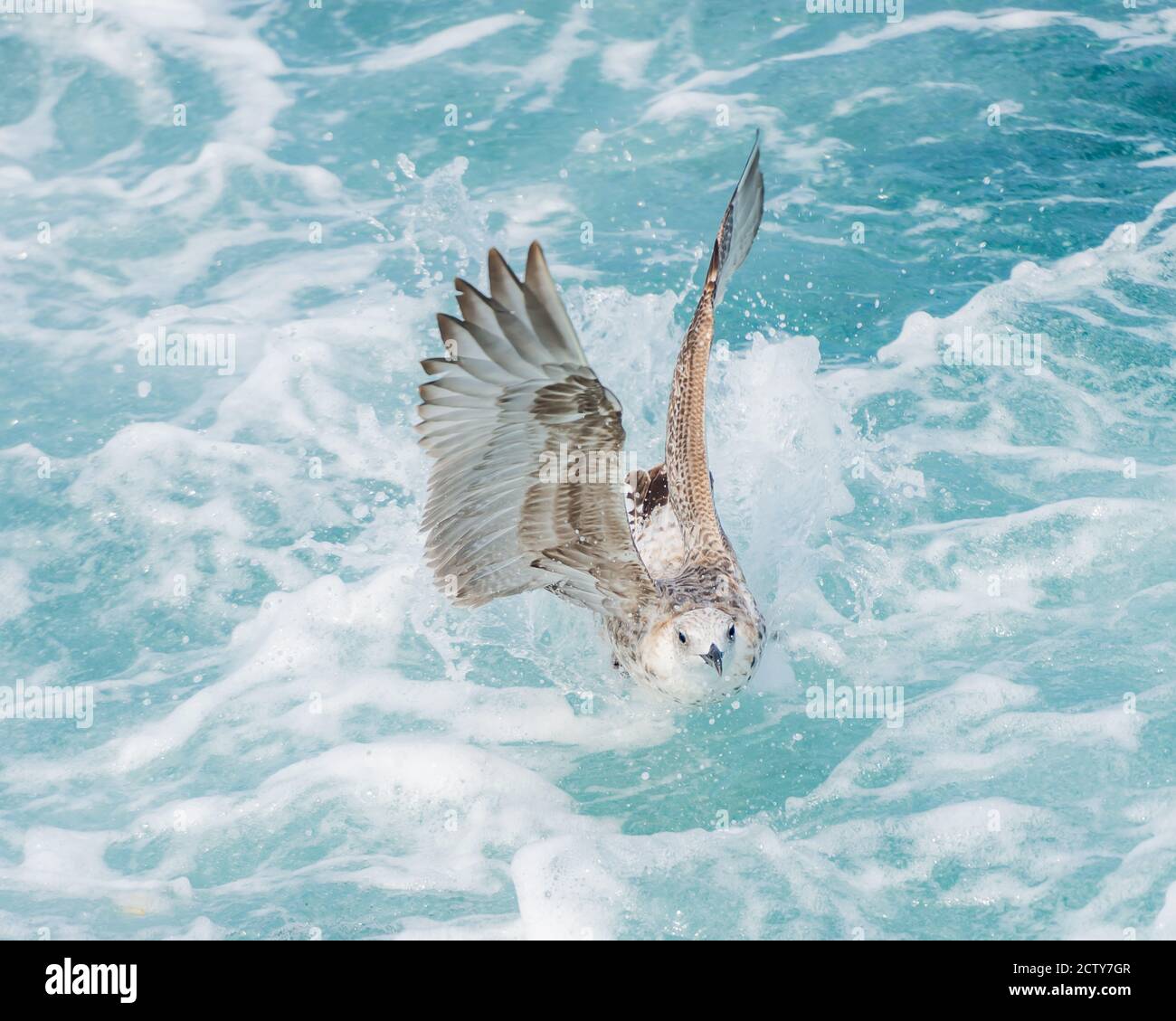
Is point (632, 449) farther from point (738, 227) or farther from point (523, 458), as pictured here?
point (523, 458)

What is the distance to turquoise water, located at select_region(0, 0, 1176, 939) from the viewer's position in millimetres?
5418

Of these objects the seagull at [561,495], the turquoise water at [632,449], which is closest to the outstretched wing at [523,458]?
the seagull at [561,495]

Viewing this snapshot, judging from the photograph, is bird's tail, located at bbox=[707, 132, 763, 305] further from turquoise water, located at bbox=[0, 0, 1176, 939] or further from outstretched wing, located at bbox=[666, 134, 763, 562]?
turquoise water, located at bbox=[0, 0, 1176, 939]

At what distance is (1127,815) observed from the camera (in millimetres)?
5316

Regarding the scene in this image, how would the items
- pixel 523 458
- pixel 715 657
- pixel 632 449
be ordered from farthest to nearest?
pixel 632 449
pixel 715 657
pixel 523 458

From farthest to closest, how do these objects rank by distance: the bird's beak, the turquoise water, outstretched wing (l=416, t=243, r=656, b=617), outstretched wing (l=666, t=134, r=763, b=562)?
outstretched wing (l=666, t=134, r=763, b=562) → the turquoise water → the bird's beak → outstretched wing (l=416, t=243, r=656, b=617)

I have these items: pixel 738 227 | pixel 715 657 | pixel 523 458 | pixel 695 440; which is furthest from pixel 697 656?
pixel 738 227

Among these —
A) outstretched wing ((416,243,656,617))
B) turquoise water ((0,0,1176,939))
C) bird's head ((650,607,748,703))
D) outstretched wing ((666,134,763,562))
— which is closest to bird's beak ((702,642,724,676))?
bird's head ((650,607,748,703))

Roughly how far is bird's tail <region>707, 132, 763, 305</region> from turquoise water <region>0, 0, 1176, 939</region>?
1.02 metres

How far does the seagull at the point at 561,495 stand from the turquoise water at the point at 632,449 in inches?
26.7

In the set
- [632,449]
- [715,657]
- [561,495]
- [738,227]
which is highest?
[738,227]

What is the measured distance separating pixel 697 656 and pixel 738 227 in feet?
A: 9.20

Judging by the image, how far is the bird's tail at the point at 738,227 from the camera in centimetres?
677

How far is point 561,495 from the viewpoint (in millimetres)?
5160
